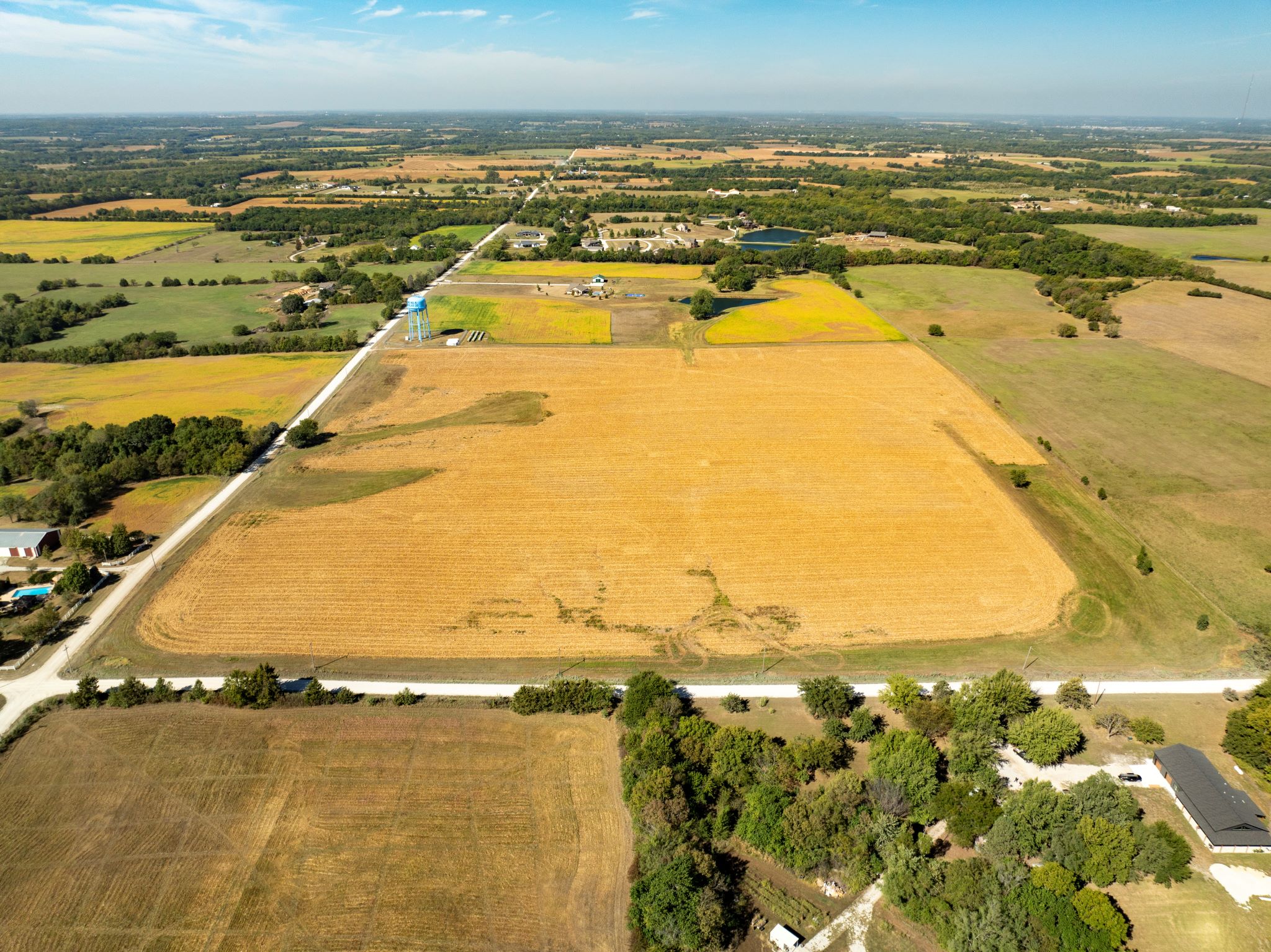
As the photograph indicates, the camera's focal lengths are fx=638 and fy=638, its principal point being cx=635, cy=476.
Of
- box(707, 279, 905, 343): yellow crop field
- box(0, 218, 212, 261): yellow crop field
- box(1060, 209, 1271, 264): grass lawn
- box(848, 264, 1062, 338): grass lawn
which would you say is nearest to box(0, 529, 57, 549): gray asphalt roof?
box(707, 279, 905, 343): yellow crop field

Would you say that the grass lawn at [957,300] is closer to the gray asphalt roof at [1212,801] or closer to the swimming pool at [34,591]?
the gray asphalt roof at [1212,801]

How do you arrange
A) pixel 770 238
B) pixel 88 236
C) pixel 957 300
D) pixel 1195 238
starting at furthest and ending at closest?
pixel 770 238
pixel 88 236
pixel 1195 238
pixel 957 300

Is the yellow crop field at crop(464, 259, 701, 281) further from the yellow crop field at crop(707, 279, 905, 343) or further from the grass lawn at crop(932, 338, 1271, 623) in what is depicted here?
the grass lawn at crop(932, 338, 1271, 623)

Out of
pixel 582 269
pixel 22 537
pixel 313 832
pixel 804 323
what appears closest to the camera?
pixel 313 832

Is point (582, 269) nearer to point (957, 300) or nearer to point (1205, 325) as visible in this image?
point (957, 300)

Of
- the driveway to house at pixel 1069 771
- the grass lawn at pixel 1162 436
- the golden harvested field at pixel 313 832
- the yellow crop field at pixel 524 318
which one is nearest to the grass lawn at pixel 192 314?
the yellow crop field at pixel 524 318

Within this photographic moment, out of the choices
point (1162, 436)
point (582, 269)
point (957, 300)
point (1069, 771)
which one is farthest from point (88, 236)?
point (1162, 436)

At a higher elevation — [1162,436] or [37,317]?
[37,317]

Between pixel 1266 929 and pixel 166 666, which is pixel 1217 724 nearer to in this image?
pixel 1266 929
